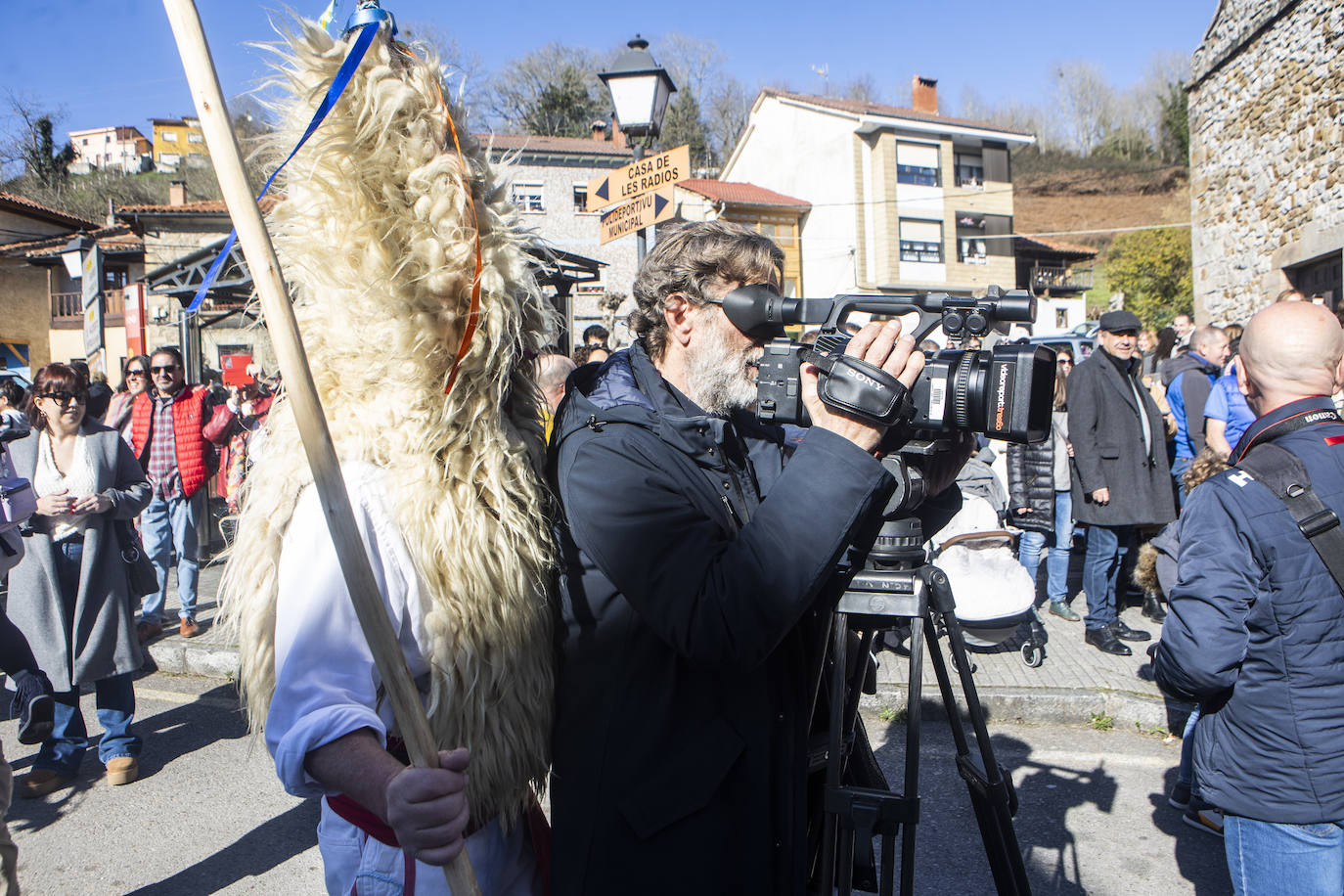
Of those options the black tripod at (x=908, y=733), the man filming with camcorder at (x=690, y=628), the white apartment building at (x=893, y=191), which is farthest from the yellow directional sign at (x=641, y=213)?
the white apartment building at (x=893, y=191)

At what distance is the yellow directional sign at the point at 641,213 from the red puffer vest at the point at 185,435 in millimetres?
3883

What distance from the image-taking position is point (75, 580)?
4.32 m

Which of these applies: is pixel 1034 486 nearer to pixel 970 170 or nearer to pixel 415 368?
pixel 415 368

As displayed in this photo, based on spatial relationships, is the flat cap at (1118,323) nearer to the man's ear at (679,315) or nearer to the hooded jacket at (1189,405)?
the hooded jacket at (1189,405)

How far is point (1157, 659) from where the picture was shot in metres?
2.15

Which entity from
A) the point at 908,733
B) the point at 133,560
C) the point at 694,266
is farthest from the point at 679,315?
the point at 133,560

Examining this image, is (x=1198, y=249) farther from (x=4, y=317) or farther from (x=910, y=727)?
(x=4, y=317)

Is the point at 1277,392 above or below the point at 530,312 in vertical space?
below

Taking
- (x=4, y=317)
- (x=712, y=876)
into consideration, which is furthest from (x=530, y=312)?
(x=4, y=317)

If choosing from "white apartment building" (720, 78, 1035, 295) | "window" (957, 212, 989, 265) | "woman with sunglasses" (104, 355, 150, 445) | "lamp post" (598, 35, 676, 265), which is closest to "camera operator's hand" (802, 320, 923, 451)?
"lamp post" (598, 35, 676, 265)

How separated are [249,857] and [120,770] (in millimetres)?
1117

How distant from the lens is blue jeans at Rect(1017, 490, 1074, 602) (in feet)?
19.1

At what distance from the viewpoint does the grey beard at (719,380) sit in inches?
69.6

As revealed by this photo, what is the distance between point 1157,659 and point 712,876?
1416 millimetres
